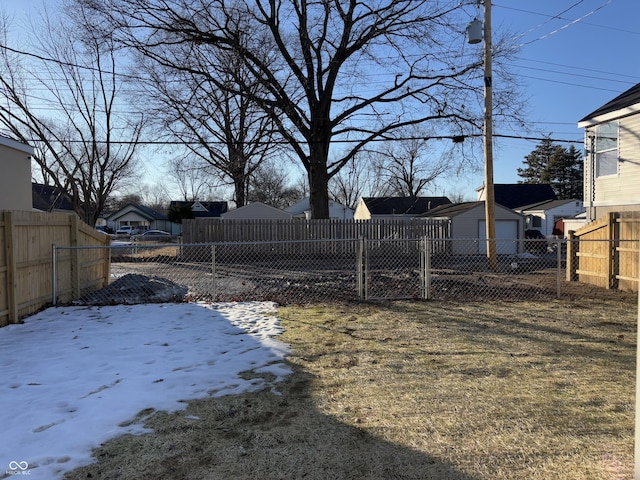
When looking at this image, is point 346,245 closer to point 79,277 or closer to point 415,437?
point 79,277

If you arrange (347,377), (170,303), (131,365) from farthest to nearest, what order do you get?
(170,303) → (131,365) → (347,377)

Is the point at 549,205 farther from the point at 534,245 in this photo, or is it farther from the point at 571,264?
the point at 571,264

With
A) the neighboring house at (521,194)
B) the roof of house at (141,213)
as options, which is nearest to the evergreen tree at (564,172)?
the neighboring house at (521,194)

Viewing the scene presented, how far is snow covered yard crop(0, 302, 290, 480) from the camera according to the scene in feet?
10.4

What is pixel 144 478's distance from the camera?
2.73 m

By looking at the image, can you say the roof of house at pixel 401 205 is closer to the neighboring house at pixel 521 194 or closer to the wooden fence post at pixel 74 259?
the neighboring house at pixel 521 194

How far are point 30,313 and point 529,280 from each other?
11.8 m

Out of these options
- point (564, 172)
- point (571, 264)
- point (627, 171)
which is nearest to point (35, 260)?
point (571, 264)

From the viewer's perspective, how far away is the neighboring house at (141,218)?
70656 millimetres

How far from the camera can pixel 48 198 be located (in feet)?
131

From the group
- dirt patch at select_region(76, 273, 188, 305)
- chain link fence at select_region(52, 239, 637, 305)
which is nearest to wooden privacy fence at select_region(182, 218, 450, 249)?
chain link fence at select_region(52, 239, 637, 305)

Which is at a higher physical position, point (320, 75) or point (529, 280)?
point (320, 75)

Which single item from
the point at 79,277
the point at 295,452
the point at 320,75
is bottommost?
the point at 295,452

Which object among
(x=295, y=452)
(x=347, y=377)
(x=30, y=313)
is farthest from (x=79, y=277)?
(x=295, y=452)
